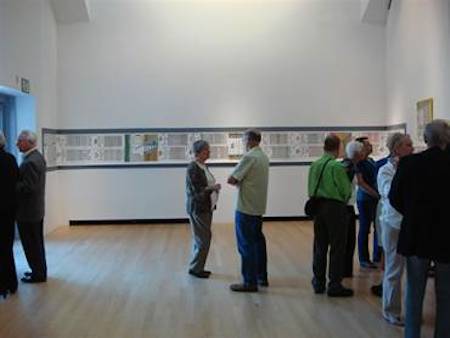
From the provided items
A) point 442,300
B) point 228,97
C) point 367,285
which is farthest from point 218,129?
point 442,300

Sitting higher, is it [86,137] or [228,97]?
[228,97]

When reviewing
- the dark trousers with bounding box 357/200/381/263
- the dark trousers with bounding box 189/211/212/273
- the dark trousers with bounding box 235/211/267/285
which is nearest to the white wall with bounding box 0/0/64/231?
the dark trousers with bounding box 189/211/212/273

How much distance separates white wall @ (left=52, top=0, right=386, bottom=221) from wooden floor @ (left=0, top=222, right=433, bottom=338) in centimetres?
260

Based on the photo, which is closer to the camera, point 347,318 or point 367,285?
point 347,318

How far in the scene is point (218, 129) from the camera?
10195 mm

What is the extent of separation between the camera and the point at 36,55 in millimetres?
8883

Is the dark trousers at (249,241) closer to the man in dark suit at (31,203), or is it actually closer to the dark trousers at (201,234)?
the dark trousers at (201,234)

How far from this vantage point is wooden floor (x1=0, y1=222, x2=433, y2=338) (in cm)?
442

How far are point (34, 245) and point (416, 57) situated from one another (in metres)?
→ 5.88

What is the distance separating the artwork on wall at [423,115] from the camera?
7941mm

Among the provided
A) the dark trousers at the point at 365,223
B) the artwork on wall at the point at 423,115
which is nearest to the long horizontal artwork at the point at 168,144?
the artwork on wall at the point at 423,115

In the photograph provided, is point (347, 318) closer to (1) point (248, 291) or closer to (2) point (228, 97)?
(1) point (248, 291)

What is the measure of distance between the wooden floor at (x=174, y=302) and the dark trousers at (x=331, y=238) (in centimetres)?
22

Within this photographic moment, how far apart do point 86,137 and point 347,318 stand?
6602 millimetres
